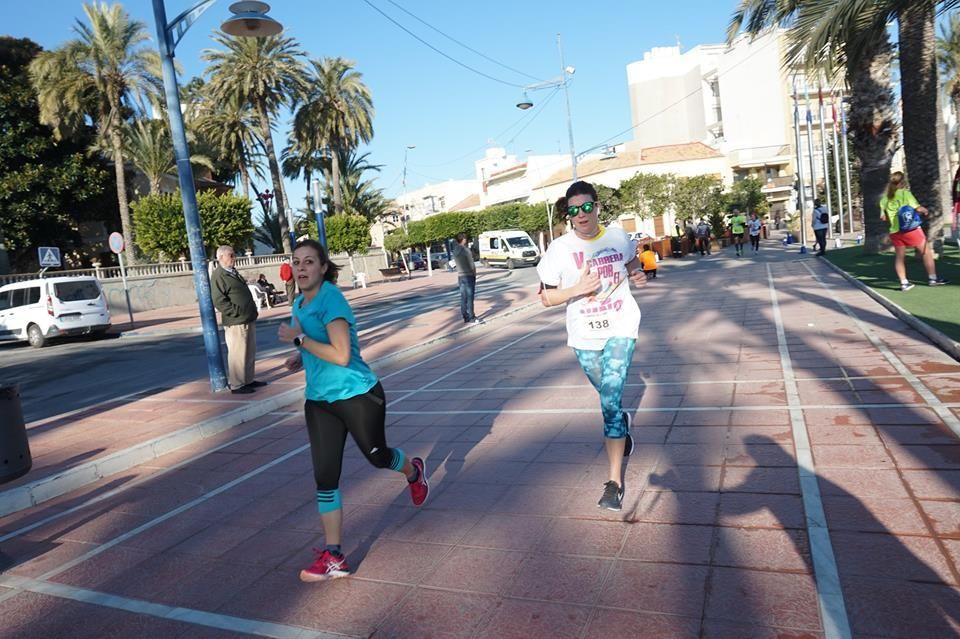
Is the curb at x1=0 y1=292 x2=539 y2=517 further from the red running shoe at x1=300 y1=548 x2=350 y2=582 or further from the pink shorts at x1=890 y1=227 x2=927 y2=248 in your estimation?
the pink shorts at x1=890 y1=227 x2=927 y2=248

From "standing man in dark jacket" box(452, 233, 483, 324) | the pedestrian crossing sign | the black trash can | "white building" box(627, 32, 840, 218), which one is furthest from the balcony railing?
"white building" box(627, 32, 840, 218)

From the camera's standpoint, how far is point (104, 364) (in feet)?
46.8

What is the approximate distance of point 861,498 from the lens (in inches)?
144

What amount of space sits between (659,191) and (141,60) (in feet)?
90.4

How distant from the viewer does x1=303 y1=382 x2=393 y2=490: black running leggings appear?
11.2 feet

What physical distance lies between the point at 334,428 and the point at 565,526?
1347 mm

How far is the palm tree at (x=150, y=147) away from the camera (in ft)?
118

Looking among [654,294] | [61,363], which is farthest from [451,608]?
[61,363]

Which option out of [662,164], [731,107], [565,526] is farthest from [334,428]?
[731,107]

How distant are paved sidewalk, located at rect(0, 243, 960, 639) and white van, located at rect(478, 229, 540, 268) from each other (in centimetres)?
3263

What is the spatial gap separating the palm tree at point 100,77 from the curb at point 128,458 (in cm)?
2978

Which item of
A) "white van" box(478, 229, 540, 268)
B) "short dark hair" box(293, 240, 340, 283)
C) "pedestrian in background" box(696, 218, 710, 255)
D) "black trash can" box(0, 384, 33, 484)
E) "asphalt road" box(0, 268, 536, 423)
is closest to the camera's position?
"short dark hair" box(293, 240, 340, 283)

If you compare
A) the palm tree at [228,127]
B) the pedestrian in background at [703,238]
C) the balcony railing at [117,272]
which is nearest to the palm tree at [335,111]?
the palm tree at [228,127]

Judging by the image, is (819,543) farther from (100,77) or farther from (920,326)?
(100,77)
